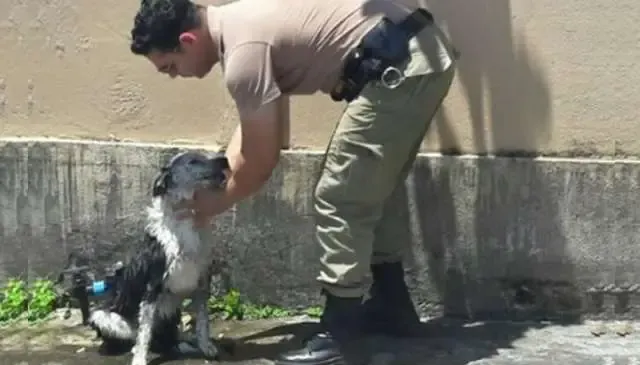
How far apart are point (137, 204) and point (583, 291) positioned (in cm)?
222

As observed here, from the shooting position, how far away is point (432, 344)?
527cm

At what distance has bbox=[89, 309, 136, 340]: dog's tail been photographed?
518cm

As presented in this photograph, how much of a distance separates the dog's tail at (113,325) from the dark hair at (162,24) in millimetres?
A: 1277

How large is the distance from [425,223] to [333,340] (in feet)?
2.88

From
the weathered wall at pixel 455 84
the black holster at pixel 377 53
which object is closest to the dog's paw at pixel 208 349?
the weathered wall at pixel 455 84

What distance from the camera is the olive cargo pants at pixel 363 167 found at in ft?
15.5

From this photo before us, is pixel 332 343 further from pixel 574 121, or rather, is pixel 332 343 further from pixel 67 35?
pixel 67 35

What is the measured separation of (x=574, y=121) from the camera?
541cm

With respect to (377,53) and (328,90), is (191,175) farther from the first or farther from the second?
(377,53)

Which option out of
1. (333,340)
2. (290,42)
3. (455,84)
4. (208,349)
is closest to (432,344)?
(333,340)

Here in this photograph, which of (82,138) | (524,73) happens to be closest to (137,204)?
(82,138)

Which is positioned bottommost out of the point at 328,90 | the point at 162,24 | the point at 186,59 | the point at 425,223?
the point at 425,223

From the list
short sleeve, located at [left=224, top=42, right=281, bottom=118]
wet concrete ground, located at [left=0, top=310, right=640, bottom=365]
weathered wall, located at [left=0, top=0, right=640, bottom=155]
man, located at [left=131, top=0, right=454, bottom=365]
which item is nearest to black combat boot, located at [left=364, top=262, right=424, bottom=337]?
wet concrete ground, located at [left=0, top=310, right=640, bottom=365]

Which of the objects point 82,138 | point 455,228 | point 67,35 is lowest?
point 455,228
